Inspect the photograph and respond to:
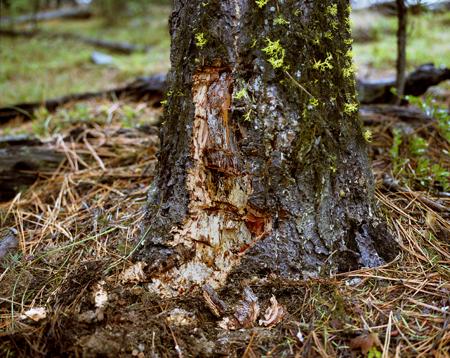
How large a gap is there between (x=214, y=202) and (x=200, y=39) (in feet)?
2.39

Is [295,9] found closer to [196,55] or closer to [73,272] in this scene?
[196,55]

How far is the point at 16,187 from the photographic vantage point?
2814 mm

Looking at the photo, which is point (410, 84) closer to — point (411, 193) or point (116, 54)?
point (411, 193)

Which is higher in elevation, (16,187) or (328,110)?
(328,110)

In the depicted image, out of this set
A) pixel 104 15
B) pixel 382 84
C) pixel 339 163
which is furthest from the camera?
pixel 104 15

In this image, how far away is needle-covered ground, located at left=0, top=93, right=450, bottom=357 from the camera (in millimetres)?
1517

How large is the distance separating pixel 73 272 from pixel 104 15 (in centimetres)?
1481

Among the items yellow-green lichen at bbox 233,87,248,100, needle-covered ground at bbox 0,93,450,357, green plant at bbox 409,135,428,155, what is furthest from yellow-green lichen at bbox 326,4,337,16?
green plant at bbox 409,135,428,155

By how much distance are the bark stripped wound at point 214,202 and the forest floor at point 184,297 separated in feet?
0.37

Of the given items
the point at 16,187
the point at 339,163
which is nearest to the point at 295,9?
the point at 339,163

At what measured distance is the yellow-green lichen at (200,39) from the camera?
1.73m

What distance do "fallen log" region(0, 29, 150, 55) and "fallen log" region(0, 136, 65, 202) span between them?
25.5 ft

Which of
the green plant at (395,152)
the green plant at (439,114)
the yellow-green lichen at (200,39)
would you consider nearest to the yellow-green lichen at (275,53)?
the yellow-green lichen at (200,39)

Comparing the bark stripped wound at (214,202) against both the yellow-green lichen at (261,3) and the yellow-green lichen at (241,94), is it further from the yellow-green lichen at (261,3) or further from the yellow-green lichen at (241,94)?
the yellow-green lichen at (261,3)
